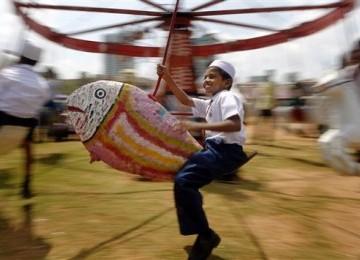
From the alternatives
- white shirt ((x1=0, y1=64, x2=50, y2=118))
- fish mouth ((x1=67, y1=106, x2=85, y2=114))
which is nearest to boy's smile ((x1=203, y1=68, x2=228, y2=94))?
fish mouth ((x1=67, y1=106, x2=85, y2=114))

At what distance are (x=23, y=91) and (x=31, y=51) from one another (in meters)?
0.46

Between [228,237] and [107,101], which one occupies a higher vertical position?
[107,101]

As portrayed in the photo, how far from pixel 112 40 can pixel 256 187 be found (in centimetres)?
356

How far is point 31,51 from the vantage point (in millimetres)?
4410

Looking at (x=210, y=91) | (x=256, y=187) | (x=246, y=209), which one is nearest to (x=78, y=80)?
(x=256, y=187)

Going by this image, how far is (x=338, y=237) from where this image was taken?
376cm

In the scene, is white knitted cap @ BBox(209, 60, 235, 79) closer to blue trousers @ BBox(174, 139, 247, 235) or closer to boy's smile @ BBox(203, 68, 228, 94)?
boy's smile @ BBox(203, 68, 228, 94)

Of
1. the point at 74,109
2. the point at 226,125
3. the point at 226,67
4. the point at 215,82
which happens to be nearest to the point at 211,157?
the point at 226,125

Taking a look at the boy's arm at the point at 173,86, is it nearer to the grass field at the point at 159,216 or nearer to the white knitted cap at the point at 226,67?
the white knitted cap at the point at 226,67

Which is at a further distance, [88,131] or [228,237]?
[228,237]

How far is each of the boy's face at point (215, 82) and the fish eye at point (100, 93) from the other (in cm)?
74

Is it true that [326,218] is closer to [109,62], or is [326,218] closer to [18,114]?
[18,114]

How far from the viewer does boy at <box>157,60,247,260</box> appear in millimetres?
2986

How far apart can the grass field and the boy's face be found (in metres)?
1.21
